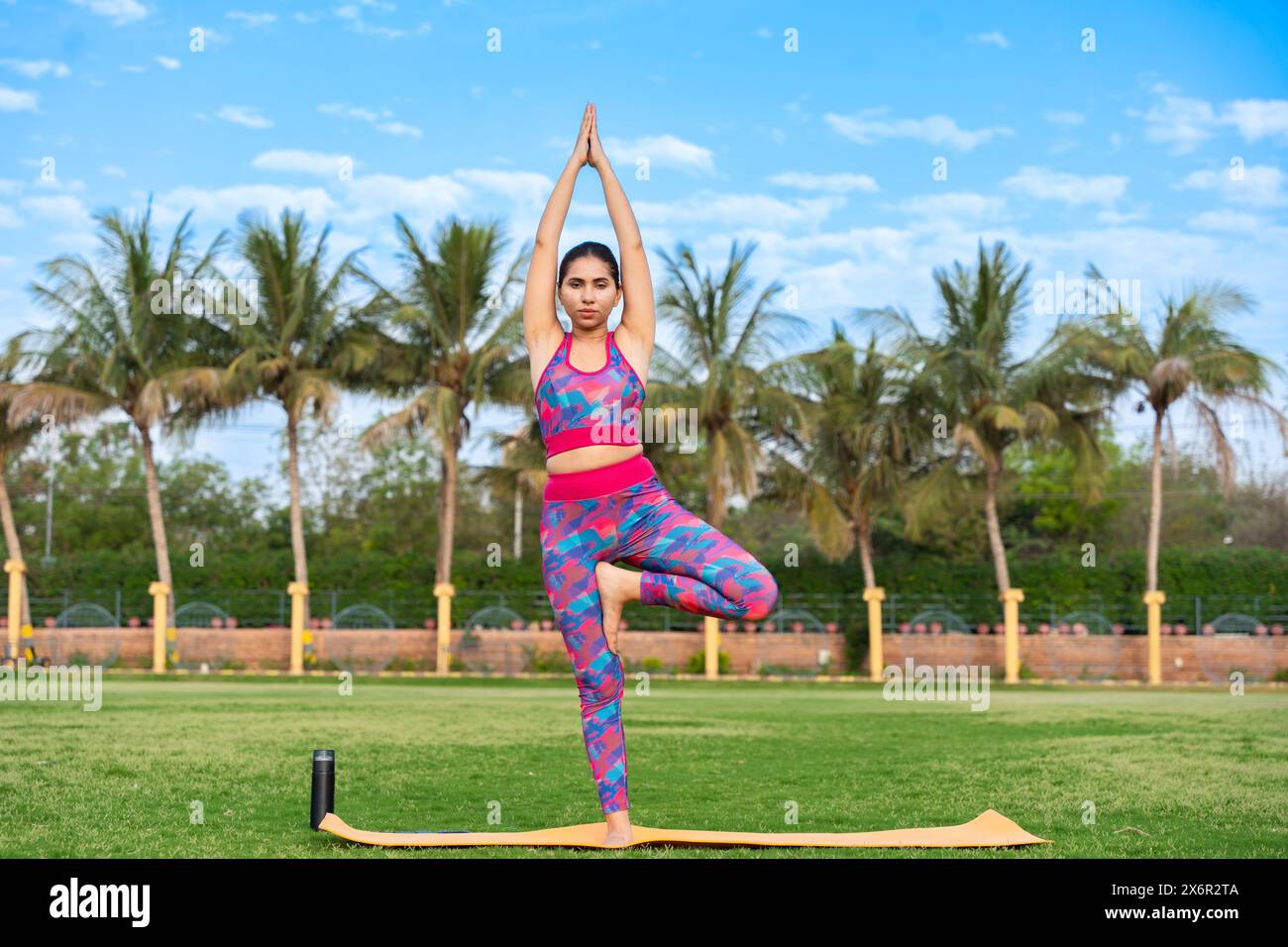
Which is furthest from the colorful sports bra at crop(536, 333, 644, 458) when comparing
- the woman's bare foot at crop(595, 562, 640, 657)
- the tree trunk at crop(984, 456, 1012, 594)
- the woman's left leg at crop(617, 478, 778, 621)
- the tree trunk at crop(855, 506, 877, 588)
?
the tree trunk at crop(855, 506, 877, 588)

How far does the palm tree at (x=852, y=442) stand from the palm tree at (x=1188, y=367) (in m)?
4.13

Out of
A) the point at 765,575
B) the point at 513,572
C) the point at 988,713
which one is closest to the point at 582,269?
the point at 765,575

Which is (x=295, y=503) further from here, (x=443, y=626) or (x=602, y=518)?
(x=602, y=518)

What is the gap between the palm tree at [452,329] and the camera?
28.2m

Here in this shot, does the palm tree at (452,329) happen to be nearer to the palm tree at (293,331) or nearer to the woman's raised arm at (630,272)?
the palm tree at (293,331)

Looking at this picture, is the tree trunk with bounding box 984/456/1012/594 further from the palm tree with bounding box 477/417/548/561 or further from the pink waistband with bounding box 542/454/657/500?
the pink waistband with bounding box 542/454/657/500

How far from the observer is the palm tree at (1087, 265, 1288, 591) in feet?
90.3

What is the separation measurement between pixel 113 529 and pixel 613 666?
4280 centimetres

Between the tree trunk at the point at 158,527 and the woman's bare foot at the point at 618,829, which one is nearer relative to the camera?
the woman's bare foot at the point at 618,829

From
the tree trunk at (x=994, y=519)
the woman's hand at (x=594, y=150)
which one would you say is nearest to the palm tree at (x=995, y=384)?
the tree trunk at (x=994, y=519)

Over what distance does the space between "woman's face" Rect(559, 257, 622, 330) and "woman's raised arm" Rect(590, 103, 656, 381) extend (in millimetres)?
131

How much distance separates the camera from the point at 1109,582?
101 ft

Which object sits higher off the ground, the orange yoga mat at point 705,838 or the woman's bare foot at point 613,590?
the woman's bare foot at point 613,590
